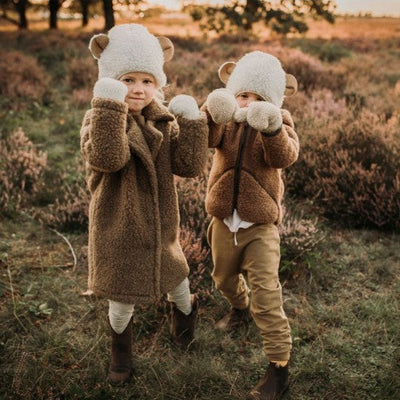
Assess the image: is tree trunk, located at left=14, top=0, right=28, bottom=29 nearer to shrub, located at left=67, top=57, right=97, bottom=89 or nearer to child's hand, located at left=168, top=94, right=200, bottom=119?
shrub, located at left=67, top=57, right=97, bottom=89

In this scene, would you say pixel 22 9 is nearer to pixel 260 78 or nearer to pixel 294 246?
pixel 294 246

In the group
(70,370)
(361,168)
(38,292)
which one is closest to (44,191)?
(38,292)

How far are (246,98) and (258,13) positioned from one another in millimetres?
18219

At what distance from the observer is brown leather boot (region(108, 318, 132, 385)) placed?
8.14ft

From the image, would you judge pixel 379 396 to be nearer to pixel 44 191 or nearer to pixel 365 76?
pixel 44 191

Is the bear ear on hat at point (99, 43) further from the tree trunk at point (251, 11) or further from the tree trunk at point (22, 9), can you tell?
the tree trunk at point (22, 9)

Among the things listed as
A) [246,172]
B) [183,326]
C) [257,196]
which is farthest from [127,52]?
[183,326]

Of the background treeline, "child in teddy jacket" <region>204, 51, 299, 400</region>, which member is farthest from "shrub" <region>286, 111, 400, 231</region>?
the background treeline

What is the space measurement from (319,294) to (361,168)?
64.7 inches

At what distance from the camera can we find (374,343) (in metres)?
2.83

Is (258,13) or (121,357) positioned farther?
(258,13)

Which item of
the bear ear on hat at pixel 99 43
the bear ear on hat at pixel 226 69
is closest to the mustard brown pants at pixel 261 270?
the bear ear on hat at pixel 226 69

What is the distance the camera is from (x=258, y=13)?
18812 millimetres

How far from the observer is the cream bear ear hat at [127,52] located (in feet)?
6.66
